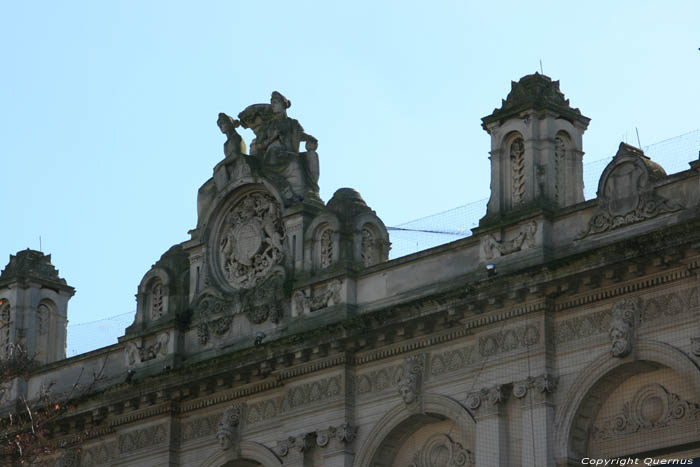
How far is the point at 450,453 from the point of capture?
126ft

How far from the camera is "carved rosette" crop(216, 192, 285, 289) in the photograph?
4256 cm

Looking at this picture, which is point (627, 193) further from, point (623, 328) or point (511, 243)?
point (511, 243)

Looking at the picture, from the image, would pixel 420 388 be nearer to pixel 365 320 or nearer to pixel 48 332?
pixel 365 320

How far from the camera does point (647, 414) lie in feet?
116

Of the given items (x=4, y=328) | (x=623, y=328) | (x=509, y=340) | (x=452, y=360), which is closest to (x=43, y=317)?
(x=4, y=328)

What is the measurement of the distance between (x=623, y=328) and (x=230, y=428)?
9.74 meters

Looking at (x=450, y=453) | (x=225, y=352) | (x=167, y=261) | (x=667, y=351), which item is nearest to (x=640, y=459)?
(x=667, y=351)

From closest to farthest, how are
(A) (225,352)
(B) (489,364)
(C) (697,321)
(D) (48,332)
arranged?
1. (C) (697,321)
2. (B) (489,364)
3. (A) (225,352)
4. (D) (48,332)

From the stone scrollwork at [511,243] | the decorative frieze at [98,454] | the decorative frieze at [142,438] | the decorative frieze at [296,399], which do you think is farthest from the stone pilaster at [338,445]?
the decorative frieze at [98,454]

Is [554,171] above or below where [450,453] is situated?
above

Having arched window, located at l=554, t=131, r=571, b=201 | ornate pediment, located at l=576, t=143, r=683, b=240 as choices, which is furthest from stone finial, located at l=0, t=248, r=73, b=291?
ornate pediment, located at l=576, t=143, r=683, b=240

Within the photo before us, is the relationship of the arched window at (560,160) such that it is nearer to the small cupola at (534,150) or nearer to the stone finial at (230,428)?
the small cupola at (534,150)

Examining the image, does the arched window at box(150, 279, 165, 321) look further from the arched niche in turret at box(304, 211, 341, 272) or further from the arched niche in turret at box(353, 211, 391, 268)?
the arched niche in turret at box(353, 211, 391, 268)

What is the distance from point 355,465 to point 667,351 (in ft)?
23.8
